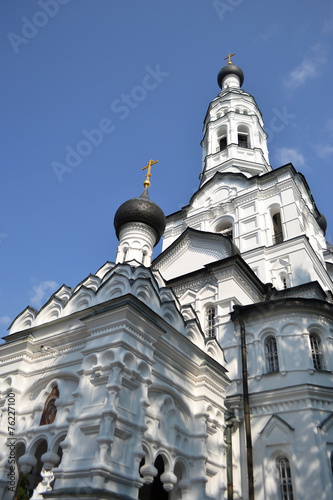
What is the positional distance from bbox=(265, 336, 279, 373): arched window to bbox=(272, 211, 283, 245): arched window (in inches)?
200

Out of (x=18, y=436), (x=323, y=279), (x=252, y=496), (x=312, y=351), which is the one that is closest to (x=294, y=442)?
(x=252, y=496)

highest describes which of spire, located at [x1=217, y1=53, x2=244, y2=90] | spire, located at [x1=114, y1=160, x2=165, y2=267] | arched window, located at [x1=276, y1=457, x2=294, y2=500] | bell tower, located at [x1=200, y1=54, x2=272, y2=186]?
spire, located at [x1=217, y1=53, x2=244, y2=90]

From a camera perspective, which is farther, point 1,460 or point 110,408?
point 1,460

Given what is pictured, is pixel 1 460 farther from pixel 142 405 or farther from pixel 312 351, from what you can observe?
pixel 312 351

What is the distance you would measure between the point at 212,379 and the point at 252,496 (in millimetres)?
2704

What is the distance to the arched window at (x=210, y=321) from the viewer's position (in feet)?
40.8

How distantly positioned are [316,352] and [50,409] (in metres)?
6.88

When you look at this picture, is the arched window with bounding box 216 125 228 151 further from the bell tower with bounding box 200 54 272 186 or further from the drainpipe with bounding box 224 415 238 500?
the drainpipe with bounding box 224 415 238 500

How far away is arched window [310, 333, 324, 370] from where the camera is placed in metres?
10.8

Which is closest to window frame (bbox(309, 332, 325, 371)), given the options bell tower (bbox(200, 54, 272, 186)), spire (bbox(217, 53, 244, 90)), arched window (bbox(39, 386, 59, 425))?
arched window (bbox(39, 386, 59, 425))

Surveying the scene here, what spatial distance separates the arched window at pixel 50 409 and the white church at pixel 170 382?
0.02 metres

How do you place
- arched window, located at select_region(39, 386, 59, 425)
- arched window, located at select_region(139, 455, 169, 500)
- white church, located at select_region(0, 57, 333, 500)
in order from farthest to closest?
arched window, located at select_region(139, 455, 169, 500) < arched window, located at select_region(39, 386, 59, 425) < white church, located at select_region(0, 57, 333, 500)

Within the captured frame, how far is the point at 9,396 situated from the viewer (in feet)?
Answer: 26.8

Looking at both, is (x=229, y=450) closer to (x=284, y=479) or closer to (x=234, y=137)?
(x=284, y=479)
